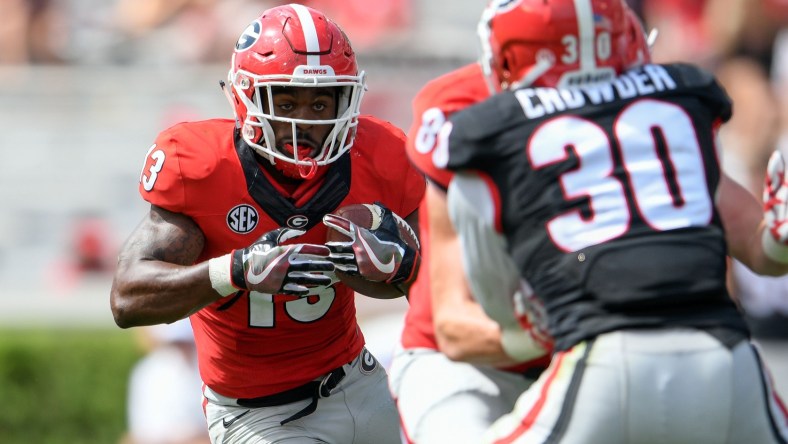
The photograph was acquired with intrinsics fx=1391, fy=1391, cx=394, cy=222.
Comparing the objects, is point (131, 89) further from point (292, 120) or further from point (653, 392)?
point (653, 392)

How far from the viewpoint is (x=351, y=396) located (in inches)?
182

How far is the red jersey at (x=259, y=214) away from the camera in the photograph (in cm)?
438

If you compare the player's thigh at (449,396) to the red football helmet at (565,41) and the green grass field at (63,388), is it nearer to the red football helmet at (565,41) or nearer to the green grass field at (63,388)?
the red football helmet at (565,41)

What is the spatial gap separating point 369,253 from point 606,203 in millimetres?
1099

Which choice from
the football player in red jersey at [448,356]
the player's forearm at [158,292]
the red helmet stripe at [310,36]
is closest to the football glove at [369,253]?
the football player in red jersey at [448,356]

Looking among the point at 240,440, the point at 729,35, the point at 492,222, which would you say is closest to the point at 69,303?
the point at 729,35

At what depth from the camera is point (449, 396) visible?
3596 millimetres

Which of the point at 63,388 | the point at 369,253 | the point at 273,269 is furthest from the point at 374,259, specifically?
the point at 63,388

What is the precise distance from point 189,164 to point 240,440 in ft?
2.99

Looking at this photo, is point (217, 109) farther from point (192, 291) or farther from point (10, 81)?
point (192, 291)

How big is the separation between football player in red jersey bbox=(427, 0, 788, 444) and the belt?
1.36m

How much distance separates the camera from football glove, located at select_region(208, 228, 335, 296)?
13.1 feet

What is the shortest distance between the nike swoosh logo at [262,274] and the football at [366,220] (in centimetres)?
30

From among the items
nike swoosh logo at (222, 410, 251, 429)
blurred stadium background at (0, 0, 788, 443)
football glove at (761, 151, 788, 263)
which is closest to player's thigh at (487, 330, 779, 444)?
football glove at (761, 151, 788, 263)
